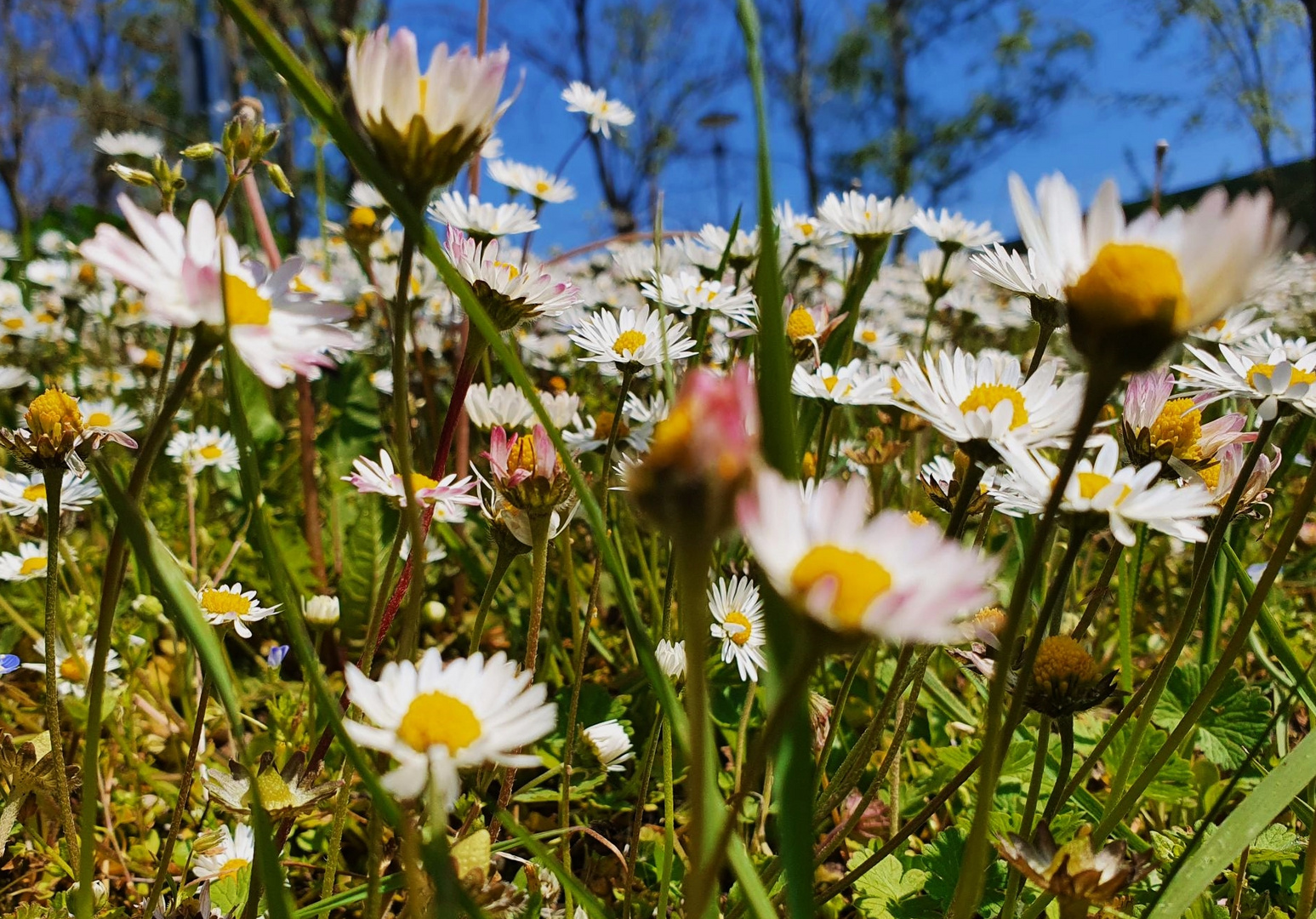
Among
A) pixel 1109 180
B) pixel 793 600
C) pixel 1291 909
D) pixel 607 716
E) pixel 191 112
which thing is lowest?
pixel 1291 909

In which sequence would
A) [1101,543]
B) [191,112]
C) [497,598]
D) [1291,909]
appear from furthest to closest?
[191,112] < [1101,543] < [497,598] < [1291,909]

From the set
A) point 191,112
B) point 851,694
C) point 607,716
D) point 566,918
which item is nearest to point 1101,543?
point 851,694

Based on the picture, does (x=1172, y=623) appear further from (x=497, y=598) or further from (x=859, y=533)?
(x=859, y=533)

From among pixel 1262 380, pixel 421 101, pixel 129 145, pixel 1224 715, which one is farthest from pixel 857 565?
pixel 129 145

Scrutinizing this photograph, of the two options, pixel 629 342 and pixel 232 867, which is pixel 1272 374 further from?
pixel 232 867

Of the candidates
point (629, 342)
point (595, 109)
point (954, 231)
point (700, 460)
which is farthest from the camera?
point (595, 109)

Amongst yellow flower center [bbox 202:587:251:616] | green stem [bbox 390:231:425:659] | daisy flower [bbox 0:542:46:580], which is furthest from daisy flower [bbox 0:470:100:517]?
→ green stem [bbox 390:231:425:659]

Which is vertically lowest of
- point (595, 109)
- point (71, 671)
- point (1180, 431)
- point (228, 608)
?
point (71, 671)

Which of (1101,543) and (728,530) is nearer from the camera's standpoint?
(728,530)

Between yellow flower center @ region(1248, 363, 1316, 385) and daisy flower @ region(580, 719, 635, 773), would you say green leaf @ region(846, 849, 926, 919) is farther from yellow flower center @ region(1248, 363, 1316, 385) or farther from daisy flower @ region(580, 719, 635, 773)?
yellow flower center @ region(1248, 363, 1316, 385)
